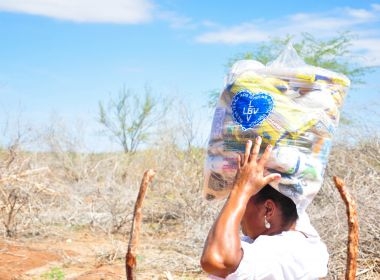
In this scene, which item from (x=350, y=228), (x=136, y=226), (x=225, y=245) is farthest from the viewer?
(x=136, y=226)

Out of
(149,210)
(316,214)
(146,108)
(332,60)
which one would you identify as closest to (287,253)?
(316,214)

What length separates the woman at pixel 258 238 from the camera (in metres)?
1.96

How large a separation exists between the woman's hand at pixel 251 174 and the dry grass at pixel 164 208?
4.99m

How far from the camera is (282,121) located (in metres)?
2.29

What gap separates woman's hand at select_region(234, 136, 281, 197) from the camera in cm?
205

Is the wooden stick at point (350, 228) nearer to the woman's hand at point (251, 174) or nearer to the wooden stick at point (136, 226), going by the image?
the woman's hand at point (251, 174)

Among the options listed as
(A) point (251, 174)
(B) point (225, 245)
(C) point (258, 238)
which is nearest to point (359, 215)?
(C) point (258, 238)

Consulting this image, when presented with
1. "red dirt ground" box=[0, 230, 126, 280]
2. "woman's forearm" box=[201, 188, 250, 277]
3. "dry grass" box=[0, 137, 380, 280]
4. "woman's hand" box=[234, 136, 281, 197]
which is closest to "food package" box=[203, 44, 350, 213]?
"woman's hand" box=[234, 136, 281, 197]

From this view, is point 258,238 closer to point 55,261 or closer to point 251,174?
point 251,174

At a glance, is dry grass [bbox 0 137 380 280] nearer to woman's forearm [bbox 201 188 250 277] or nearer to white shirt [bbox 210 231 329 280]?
white shirt [bbox 210 231 329 280]

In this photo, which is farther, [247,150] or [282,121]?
[282,121]

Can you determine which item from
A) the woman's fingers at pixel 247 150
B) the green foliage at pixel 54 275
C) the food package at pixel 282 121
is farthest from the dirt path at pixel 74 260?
the woman's fingers at pixel 247 150

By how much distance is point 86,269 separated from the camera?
8.69 meters

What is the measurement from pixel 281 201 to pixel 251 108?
12.7 inches
